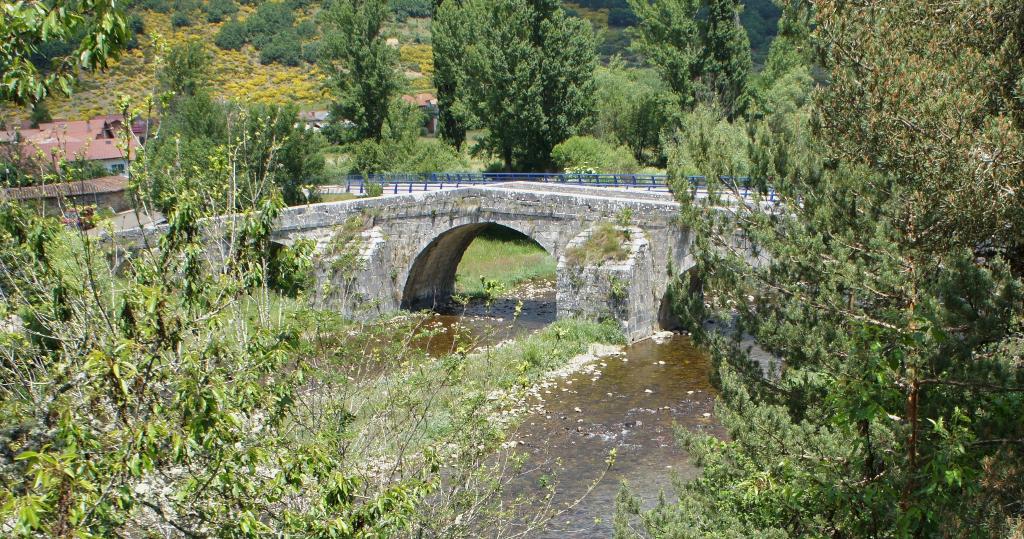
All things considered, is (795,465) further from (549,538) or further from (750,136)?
(549,538)

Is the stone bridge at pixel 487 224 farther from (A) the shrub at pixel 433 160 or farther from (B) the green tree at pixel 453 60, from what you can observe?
(B) the green tree at pixel 453 60

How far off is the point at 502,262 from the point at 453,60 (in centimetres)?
1272

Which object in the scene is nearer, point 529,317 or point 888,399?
point 888,399

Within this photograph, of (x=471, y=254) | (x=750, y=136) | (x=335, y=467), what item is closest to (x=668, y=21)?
(x=471, y=254)

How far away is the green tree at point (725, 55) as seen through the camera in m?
39.8

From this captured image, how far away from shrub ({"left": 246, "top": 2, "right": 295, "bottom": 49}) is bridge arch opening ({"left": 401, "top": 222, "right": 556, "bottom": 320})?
59112mm

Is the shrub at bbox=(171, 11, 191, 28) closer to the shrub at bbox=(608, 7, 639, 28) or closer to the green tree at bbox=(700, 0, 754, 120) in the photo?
the shrub at bbox=(608, 7, 639, 28)

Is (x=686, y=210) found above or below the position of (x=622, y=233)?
above

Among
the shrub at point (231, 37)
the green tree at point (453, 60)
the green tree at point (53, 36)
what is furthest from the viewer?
the shrub at point (231, 37)

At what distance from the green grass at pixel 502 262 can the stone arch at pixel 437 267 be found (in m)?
0.69

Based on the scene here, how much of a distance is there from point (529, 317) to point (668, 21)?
22502 millimetres

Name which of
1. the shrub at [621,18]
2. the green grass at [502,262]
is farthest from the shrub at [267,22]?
the green grass at [502,262]

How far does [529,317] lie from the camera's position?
2592cm

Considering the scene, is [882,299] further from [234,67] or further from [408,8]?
[408,8]
